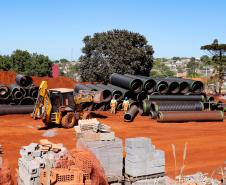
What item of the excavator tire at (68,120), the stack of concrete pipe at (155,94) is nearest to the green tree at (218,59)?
the stack of concrete pipe at (155,94)

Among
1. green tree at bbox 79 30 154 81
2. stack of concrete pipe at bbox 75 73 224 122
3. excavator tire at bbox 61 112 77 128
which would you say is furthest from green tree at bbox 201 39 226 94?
excavator tire at bbox 61 112 77 128

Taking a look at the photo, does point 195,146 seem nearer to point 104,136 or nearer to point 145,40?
point 104,136

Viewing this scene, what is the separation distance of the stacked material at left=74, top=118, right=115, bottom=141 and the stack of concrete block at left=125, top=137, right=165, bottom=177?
0.71m

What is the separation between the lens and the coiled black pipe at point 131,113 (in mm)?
25288

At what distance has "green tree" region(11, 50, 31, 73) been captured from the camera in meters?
57.5

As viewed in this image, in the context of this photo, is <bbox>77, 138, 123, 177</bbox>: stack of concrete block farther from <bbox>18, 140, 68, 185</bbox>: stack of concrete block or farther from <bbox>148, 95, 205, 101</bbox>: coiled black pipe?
<bbox>148, 95, 205, 101</bbox>: coiled black pipe

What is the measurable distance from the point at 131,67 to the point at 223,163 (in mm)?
29078

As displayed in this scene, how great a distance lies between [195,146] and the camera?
1809cm

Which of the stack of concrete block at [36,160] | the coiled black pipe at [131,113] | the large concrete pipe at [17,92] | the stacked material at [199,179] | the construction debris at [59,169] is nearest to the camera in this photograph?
the construction debris at [59,169]

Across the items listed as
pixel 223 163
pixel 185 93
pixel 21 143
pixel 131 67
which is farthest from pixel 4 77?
pixel 223 163

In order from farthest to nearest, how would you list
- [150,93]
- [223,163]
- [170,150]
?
[150,93] < [170,150] < [223,163]

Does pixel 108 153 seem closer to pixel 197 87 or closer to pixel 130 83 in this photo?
pixel 130 83

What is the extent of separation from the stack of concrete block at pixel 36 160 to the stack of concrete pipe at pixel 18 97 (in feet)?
50.3

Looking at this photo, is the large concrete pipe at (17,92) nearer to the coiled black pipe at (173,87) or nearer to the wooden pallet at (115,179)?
the coiled black pipe at (173,87)
